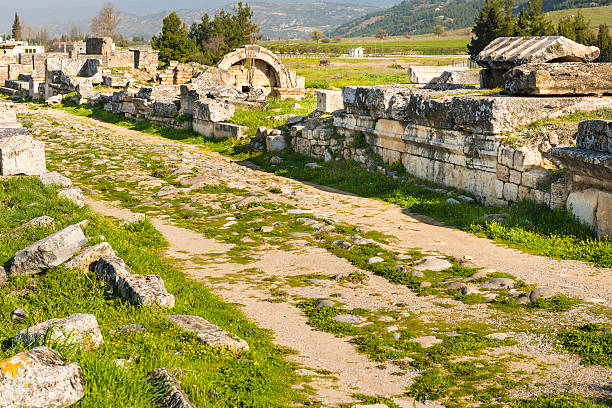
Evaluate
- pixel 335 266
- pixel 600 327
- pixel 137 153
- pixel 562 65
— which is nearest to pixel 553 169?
pixel 562 65

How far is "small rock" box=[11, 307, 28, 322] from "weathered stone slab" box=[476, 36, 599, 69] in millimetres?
9448

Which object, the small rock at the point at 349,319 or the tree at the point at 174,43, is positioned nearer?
the small rock at the point at 349,319

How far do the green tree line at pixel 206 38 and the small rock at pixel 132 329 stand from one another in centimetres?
4115

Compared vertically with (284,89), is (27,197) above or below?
below

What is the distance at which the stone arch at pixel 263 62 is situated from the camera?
28.0 m

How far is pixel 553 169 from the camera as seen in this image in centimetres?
971

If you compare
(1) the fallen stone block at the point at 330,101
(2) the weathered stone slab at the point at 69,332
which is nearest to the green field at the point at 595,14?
(1) the fallen stone block at the point at 330,101

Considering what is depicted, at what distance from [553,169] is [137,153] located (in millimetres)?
10459

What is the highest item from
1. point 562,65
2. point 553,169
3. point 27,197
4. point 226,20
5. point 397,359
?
point 226,20

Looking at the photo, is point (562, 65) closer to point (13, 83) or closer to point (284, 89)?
point (284, 89)

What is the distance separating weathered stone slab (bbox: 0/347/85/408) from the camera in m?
3.85

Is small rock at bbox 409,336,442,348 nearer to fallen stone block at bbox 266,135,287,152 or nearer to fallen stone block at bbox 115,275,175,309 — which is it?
fallen stone block at bbox 115,275,175,309

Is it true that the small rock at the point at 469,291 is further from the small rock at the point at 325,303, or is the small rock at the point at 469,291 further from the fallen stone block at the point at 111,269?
the fallen stone block at the point at 111,269

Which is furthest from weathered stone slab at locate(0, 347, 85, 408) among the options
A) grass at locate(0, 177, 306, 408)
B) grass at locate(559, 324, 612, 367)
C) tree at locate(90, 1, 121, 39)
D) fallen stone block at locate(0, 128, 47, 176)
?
tree at locate(90, 1, 121, 39)
